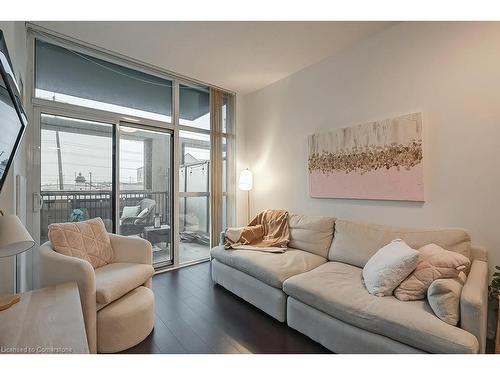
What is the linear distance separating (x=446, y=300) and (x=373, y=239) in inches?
32.9

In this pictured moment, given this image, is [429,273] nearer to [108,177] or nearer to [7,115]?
[7,115]

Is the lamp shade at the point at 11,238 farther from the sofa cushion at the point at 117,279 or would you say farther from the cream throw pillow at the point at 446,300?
the cream throw pillow at the point at 446,300

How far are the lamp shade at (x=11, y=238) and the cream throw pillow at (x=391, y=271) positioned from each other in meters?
1.97

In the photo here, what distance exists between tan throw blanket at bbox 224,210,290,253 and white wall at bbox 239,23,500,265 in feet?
1.30

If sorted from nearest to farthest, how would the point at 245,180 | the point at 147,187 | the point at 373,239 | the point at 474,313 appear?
1. the point at 474,313
2. the point at 373,239
3. the point at 147,187
4. the point at 245,180

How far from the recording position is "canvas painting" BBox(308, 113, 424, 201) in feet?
6.96

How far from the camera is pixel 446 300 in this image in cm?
130

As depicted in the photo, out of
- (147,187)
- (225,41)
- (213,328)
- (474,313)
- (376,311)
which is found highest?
(225,41)

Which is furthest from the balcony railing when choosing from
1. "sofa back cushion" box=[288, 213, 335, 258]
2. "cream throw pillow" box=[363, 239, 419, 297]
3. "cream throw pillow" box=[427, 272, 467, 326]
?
"cream throw pillow" box=[427, 272, 467, 326]

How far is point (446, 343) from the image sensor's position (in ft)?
3.89

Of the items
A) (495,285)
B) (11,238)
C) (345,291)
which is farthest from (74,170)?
(495,285)
